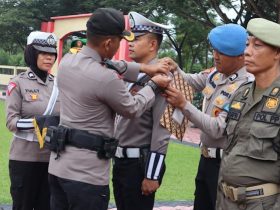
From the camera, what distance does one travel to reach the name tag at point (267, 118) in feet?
8.42

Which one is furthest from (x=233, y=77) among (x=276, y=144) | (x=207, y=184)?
(x=276, y=144)

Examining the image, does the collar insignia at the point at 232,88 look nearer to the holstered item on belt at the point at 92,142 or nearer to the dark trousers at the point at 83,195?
the holstered item on belt at the point at 92,142

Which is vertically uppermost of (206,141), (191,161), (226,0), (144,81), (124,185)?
(226,0)

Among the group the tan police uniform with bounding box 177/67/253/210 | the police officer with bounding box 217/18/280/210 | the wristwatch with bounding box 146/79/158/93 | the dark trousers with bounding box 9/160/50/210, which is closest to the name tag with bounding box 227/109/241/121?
the police officer with bounding box 217/18/280/210

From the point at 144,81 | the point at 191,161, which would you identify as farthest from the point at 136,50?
the point at 191,161

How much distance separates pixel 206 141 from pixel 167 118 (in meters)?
0.40

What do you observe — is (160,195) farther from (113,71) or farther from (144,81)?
(113,71)

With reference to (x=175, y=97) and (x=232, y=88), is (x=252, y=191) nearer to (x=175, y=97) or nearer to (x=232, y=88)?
(x=175, y=97)

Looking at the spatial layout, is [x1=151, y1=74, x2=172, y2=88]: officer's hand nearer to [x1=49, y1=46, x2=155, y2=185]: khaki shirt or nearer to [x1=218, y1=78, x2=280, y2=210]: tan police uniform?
[x1=49, y1=46, x2=155, y2=185]: khaki shirt

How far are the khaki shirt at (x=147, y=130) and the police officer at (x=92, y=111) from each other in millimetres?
378

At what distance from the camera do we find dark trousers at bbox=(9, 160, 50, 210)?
3998mm

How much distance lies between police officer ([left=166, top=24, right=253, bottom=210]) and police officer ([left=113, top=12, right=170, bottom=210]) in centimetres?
30

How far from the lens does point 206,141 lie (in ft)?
11.5

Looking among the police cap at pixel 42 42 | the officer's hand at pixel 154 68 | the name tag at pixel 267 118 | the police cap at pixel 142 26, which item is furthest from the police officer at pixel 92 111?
the police cap at pixel 42 42
